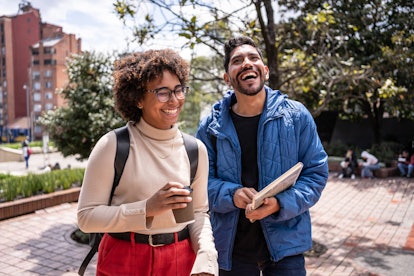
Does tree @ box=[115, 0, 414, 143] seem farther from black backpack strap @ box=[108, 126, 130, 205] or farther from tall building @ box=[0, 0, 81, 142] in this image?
tall building @ box=[0, 0, 81, 142]

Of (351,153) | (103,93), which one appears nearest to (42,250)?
(103,93)

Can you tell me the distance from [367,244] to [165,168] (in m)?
5.60

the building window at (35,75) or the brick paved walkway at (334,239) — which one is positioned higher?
the building window at (35,75)

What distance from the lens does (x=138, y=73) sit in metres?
1.72

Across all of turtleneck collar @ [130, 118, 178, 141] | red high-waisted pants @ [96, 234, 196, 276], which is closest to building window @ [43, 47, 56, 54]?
turtleneck collar @ [130, 118, 178, 141]

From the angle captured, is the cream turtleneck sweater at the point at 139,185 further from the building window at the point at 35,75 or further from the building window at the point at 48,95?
the building window at the point at 35,75

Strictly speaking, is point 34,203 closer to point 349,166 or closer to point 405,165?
point 349,166

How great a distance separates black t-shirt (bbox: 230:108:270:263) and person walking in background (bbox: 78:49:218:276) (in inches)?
19.6

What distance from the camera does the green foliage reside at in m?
8.31

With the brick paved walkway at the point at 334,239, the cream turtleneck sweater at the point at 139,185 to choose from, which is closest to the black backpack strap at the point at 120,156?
the cream turtleneck sweater at the point at 139,185

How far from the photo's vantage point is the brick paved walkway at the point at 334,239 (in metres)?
5.19

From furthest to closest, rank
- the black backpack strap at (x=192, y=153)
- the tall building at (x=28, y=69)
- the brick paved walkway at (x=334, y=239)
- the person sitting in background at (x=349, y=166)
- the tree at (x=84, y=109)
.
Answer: the tall building at (x=28, y=69)
the person sitting in background at (x=349, y=166)
the tree at (x=84, y=109)
the brick paved walkway at (x=334, y=239)
the black backpack strap at (x=192, y=153)

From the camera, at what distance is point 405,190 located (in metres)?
11.5

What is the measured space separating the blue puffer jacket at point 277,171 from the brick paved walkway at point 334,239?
3177 mm
